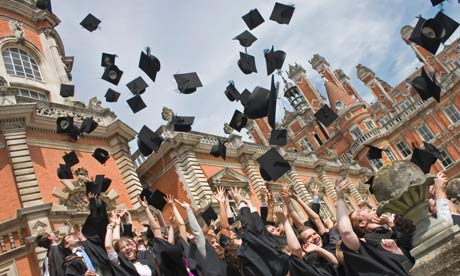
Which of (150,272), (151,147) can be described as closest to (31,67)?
(151,147)

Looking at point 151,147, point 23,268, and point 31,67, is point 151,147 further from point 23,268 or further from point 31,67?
point 31,67

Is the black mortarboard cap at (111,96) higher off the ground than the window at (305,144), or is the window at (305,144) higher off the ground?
the window at (305,144)

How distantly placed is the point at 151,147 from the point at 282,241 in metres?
8.29

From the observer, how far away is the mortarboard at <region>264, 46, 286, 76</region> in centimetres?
1177

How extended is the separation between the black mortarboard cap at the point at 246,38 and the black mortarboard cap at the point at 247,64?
401 millimetres

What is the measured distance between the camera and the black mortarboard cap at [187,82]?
1234cm

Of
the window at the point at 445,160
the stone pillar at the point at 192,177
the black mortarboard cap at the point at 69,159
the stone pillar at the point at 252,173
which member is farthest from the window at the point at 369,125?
the black mortarboard cap at the point at 69,159

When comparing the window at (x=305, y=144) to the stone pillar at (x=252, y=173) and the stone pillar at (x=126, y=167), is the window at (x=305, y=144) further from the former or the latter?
the stone pillar at (x=126, y=167)

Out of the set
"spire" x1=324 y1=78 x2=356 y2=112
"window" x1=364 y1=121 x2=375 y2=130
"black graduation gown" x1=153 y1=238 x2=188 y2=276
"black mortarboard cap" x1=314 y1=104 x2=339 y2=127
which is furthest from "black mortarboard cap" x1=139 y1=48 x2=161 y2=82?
"spire" x1=324 y1=78 x2=356 y2=112

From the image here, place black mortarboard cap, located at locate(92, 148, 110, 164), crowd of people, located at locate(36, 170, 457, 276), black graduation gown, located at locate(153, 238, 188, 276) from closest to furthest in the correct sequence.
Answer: crowd of people, located at locate(36, 170, 457, 276), black graduation gown, located at locate(153, 238, 188, 276), black mortarboard cap, located at locate(92, 148, 110, 164)

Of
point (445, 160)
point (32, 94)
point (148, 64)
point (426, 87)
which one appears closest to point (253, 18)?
point (148, 64)

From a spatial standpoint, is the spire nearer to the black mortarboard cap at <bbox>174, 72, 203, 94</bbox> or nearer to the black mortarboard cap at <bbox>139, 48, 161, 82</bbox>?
the black mortarboard cap at <bbox>174, 72, 203, 94</bbox>

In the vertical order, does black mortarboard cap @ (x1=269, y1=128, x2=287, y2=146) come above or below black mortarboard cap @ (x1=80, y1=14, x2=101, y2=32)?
below

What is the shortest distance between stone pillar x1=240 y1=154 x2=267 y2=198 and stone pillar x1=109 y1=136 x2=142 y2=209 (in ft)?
26.1
